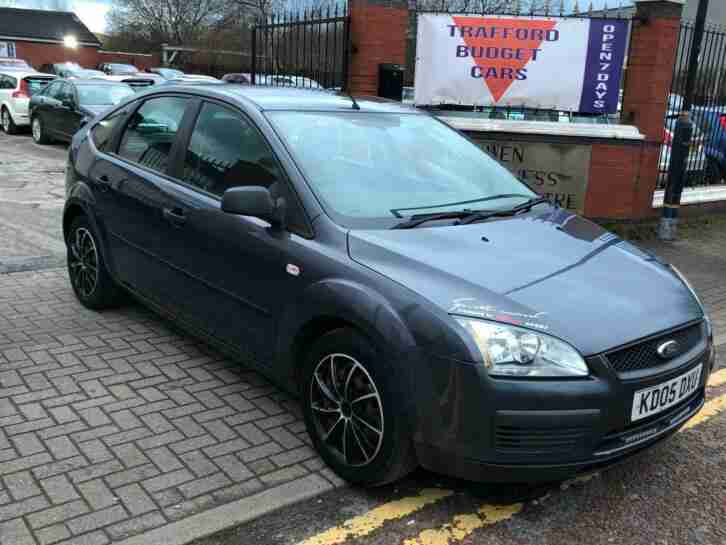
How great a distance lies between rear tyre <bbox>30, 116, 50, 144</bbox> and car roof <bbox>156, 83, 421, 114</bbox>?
13.8 metres

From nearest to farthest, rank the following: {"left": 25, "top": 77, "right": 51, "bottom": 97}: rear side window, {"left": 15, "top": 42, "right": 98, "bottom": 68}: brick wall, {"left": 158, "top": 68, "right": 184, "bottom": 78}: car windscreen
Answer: {"left": 25, "top": 77, "right": 51, "bottom": 97}: rear side window, {"left": 158, "top": 68, "right": 184, "bottom": 78}: car windscreen, {"left": 15, "top": 42, "right": 98, "bottom": 68}: brick wall

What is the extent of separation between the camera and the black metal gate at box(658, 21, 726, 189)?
9773 millimetres

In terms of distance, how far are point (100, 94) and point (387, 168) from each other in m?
13.6

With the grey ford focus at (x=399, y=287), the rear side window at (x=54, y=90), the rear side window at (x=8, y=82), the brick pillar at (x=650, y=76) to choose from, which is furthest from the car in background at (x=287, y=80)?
the rear side window at (x=8, y=82)

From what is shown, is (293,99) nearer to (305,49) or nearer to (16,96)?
(305,49)

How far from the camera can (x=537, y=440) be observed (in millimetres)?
2816

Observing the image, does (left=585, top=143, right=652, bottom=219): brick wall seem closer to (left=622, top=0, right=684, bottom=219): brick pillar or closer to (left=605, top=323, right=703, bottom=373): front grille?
(left=622, top=0, right=684, bottom=219): brick pillar

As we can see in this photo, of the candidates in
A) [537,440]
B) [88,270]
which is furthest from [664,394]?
[88,270]

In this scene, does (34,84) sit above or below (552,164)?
above

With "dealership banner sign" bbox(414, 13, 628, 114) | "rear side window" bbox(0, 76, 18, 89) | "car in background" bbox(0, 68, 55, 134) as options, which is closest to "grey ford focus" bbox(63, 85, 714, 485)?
"dealership banner sign" bbox(414, 13, 628, 114)

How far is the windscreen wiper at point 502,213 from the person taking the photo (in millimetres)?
3742

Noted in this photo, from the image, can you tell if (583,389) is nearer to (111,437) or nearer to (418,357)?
(418,357)

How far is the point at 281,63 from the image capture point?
1073cm

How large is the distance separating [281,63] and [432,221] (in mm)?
7777
